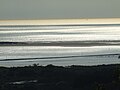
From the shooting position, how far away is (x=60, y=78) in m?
23.5

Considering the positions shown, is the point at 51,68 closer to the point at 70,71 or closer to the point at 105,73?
the point at 70,71

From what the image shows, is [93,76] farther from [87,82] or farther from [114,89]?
[114,89]

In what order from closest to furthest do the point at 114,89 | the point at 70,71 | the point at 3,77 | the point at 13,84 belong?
1. the point at 114,89
2. the point at 13,84
3. the point at 3,77
4. the point at 70,71

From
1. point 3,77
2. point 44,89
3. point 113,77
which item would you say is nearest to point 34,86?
point 44,89

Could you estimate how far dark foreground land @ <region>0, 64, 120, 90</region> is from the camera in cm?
2111

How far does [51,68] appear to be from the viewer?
2631 cm

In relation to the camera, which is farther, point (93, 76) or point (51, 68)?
point (51, 68)

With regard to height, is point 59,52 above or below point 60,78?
above

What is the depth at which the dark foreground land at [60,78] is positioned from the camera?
21.1 m

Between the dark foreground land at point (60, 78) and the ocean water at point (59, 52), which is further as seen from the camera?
the ocean water at point (59, 52)

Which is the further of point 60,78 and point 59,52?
point 59,52

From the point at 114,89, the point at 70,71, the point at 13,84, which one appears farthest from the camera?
the point at 70,71

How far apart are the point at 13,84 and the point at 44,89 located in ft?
7.14

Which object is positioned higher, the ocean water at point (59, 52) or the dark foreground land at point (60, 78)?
the ocean water at point (59, 52)
